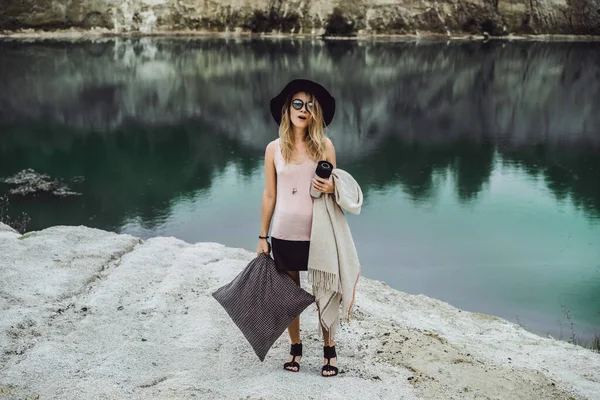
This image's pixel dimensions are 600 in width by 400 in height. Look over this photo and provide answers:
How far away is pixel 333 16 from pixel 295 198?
190ft

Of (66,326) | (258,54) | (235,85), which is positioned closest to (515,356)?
(66,326)

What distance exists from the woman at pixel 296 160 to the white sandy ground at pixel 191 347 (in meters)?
0.55

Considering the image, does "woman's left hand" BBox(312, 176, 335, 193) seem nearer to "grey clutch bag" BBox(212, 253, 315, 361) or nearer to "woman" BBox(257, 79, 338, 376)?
"woman" BBox(257, 79, 338, 376)

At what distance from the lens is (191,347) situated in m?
5.34

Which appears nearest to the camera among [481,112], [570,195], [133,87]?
[570,195]

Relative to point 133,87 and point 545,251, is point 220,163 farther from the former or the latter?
point 133,87

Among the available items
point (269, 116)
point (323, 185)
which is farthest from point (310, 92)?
point (269, 116)

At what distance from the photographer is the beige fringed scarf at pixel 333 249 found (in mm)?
4535

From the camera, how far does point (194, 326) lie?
5.76 m

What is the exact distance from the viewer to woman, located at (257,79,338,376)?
4.59 m

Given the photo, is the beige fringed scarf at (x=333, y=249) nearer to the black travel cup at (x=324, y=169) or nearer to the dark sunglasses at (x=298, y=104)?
the black travel cup at (x=324, y=169)

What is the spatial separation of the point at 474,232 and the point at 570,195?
423 centimetres

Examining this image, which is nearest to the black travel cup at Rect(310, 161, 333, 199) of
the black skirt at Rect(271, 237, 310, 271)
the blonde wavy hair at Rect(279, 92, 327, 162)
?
the blonde wavy hair at Rect(279, 92, 327, 162)

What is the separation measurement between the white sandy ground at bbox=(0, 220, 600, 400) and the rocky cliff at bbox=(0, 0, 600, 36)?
5519 cm
